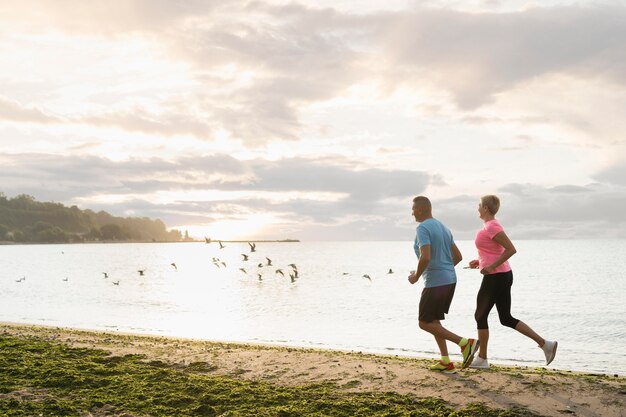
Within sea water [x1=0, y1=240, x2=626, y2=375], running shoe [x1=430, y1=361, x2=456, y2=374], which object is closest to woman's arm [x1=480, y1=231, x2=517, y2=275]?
running shoe [x1=430, y1=361, x2=456, y2=374]

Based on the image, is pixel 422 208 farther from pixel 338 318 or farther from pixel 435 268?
pixel 338 318

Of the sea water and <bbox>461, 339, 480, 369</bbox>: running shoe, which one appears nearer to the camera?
<bbox>461, 339, 480, 369</bbox>: running shoe

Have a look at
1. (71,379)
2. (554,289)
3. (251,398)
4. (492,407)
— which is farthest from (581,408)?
(554,289)

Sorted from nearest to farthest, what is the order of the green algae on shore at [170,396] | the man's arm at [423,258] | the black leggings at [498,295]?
the green algae on shore at [170,396], the man's arm at [423,258], the black leggings at [498,295]

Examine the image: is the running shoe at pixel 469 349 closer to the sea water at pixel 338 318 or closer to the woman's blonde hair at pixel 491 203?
the woman's blonde hair at pixel 491 203

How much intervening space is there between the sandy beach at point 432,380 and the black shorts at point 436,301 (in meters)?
0.93

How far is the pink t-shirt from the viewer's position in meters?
8.30

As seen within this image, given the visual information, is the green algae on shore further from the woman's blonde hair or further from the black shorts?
the woman's blonde hair

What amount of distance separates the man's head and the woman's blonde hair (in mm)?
798

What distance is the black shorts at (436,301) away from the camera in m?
8.26

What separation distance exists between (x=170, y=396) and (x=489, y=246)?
501 cm

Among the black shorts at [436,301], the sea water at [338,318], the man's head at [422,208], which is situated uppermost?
the man's head at [422,208]

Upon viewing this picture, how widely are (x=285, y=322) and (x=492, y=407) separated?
700 inches

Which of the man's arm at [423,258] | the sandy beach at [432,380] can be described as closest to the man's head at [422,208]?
the man's arm at [423,258]
